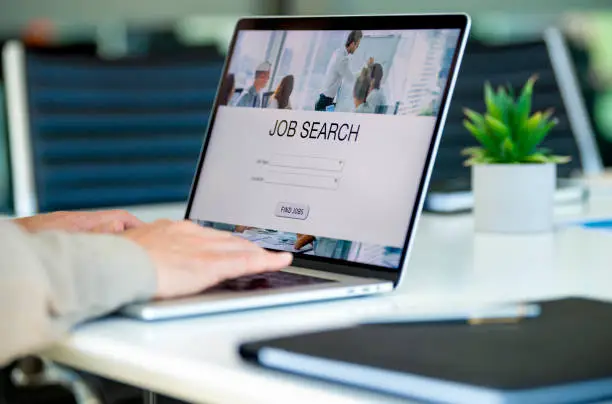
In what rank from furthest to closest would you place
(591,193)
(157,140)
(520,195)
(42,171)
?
1. (157,140)
2. (42,171)
3. (591,193)
4. (520,195)

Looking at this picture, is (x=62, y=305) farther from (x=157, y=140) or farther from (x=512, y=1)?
(x=512, y=1)

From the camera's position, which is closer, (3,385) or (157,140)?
(3,385)

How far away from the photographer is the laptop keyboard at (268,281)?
38.0 inches

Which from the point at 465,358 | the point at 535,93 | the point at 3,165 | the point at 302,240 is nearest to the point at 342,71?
the point at 302,240

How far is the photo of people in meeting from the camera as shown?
1072 millimetres

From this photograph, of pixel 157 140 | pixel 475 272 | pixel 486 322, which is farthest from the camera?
pixel 157 140

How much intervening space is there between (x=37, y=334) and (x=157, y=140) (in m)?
1.76

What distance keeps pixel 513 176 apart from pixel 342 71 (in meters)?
0.41

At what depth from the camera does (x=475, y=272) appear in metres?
1.14

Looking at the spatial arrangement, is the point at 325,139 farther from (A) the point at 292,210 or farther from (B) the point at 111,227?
(B) the point at 111,227

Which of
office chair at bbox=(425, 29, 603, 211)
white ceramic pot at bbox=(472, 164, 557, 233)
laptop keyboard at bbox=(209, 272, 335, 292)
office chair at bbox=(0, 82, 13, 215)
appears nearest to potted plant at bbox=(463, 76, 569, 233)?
white ceramic pot at bbox=(472, 164, 557, 233)

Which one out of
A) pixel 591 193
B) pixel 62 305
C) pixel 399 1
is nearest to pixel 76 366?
pixel 62 305

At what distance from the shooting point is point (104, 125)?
98.1 inches

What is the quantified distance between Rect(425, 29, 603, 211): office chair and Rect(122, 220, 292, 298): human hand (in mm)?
1582
